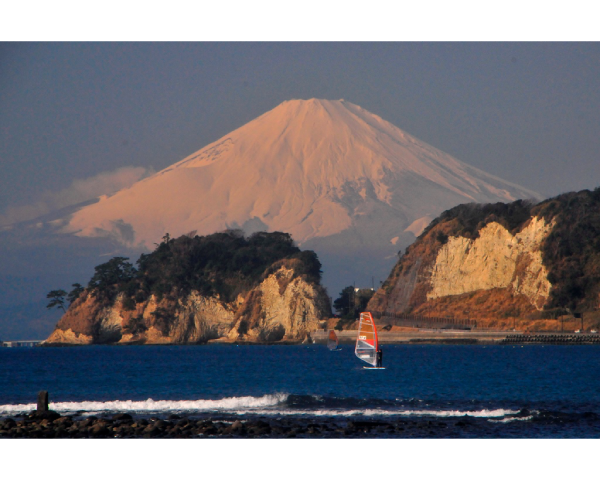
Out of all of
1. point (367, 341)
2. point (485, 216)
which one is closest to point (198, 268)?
point (485, 216)

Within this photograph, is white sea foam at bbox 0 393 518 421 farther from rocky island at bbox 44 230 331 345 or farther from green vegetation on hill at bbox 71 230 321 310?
green vegetation on hill at bbox 71 230 321 310

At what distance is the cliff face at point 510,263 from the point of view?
119438 mm

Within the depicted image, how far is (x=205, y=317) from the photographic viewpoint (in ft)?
535

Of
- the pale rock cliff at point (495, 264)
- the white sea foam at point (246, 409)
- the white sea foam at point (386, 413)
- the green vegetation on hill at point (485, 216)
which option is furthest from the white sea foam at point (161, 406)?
the green vegetation on hill at point (485, 216)

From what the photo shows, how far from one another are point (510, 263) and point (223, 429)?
108578 mm

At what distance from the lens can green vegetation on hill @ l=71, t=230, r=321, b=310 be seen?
166 meters

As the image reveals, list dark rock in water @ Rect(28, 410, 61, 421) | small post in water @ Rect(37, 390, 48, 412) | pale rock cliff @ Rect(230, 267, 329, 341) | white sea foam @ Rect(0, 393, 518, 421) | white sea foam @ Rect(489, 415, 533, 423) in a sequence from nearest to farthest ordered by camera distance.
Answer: dark rock in water @ Rect(28, 410, 61, 421)
white sea foam @ Rect(489, 415, 533, 423)
small post in water @ Rect(37, 390, 48, 412)
white sea foam @ Rect(0, 393, 518, 421)
pale rock cliff @ Rect(230, 267, 329, 341)

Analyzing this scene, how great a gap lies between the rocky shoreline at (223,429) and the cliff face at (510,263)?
326 ft

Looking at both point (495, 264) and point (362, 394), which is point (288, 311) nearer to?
point (495, 264)

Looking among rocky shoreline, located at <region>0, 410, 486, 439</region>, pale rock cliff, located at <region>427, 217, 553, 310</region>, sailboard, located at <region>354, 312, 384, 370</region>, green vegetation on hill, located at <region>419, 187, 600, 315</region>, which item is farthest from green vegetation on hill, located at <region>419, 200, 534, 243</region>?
rocky shoreline, located at <region>0, 410, 486, 439</region>

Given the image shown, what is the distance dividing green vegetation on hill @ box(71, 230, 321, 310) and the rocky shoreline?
130 meters

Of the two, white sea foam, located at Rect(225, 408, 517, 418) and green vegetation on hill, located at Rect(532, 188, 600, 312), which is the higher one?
green vegetation on hill, located at Rect(532, 188, 600, 312)
